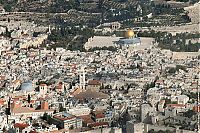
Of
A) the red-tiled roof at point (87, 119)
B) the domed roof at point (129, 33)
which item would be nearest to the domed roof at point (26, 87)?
the red-tiled roof at point (87, 119)

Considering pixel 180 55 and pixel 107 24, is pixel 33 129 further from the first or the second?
pixel 107 24

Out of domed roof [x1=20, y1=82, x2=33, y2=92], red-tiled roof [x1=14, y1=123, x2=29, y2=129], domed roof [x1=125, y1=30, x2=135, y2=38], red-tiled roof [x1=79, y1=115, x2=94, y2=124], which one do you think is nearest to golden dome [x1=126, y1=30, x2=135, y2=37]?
domed roof [x1=125, y1=30, x2=135, y2=38]

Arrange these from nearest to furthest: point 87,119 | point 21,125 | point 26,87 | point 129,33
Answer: point 21,125, point 87,119, point 26,87, point 129,33

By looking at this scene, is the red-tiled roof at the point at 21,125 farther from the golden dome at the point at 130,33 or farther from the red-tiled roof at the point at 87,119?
the golden dome at the point at 130,33

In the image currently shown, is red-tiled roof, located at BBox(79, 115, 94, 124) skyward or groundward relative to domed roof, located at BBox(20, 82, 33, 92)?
groundward

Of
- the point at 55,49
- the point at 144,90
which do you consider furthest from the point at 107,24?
the point at 144,90

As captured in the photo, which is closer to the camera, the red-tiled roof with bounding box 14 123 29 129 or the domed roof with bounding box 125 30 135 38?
the red-tiled roof with bounding box 14 123 29 129

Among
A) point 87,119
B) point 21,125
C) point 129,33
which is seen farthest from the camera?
point 129,33

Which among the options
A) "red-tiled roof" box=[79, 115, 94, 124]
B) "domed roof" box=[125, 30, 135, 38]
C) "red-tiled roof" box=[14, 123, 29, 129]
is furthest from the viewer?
"domed roof" box=[125, 30, 135, 38]

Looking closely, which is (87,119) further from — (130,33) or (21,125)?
(130,33)

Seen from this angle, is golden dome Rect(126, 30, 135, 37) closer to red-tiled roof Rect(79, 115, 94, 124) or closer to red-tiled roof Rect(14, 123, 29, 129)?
red-tiled roof Rect(79, 115, 94, 124)

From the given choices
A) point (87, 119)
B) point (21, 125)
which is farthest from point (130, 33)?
point (21, 125)
